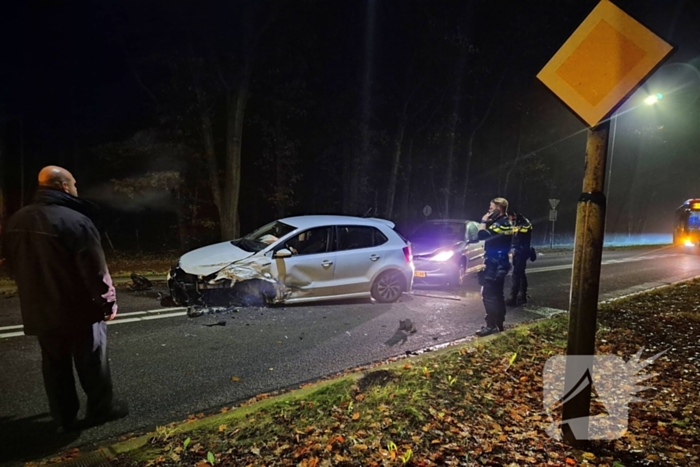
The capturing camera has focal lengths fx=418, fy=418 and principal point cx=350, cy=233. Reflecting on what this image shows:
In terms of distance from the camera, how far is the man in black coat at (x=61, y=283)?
306 cm

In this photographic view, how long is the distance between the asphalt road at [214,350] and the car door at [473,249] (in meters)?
1.43

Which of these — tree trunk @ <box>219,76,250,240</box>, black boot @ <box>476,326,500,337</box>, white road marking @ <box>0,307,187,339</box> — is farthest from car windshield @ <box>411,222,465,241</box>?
tree trunk @ <box>219,76,250,240</box>

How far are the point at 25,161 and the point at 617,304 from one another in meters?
22.0

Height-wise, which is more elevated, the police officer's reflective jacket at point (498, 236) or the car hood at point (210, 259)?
the police officer's reflective jacket at point (498, 236)

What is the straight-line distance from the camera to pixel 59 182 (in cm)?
323

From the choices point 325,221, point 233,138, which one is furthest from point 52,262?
point 233,138

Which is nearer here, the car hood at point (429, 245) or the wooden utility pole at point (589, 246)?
the wooden utility pole at point (589, 246)

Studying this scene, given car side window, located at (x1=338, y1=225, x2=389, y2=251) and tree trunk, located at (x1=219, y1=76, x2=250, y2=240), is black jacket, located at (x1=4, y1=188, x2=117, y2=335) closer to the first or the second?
car side window, located at (x1=338, y1=225, x2=389, y2=251)

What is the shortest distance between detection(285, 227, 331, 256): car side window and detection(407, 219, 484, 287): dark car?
9.14 ft

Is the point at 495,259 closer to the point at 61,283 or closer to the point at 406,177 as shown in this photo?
the point at 61,283

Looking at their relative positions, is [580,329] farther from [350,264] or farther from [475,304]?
[475,304]

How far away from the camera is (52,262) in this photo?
3.08m

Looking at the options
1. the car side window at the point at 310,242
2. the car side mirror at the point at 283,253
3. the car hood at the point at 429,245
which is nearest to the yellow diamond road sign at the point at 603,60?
the car side mirror at the point at 283,253

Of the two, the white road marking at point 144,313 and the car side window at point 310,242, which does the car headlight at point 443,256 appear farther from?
the white road marking at point 144,313
